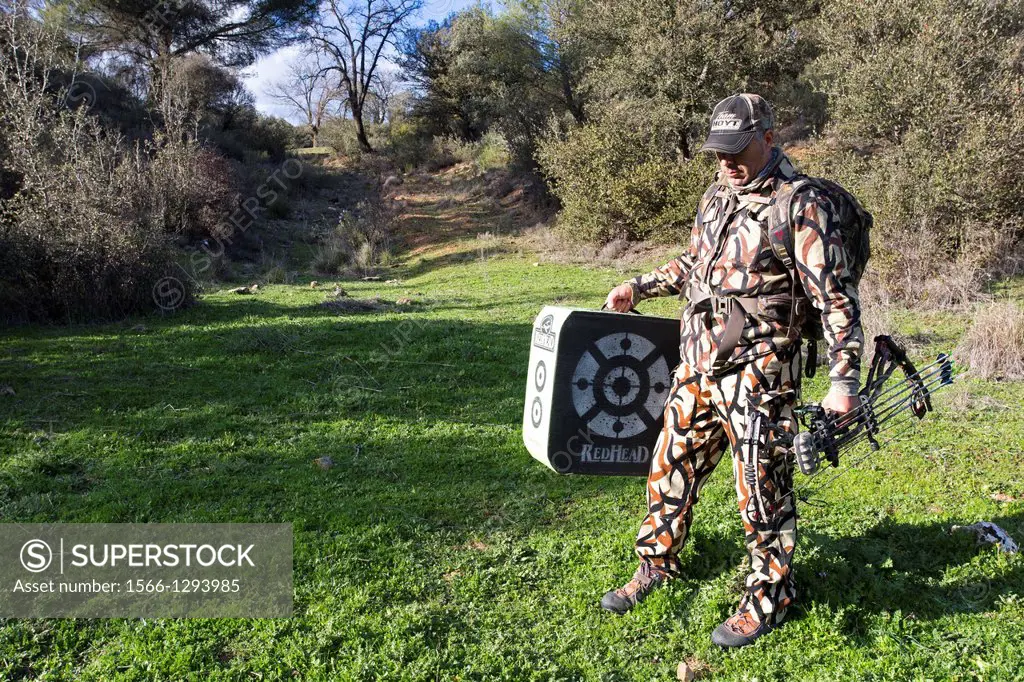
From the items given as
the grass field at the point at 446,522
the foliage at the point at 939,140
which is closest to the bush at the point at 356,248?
the grass field at the point at 446,522

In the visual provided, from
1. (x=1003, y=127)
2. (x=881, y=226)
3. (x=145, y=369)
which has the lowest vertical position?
(x=145, y=369)

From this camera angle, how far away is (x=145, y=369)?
7.17 meters

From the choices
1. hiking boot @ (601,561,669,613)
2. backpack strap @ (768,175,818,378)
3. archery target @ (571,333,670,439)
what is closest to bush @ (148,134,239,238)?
archery target @ (571,333,670,439)

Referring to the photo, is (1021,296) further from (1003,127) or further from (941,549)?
(941,549)

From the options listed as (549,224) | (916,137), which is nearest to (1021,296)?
(916,137)

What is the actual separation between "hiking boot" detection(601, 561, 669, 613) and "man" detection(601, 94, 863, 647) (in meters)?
0.33

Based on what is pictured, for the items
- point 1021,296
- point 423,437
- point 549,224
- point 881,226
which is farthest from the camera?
point 549,224

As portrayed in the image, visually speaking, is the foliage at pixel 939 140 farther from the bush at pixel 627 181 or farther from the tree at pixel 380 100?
the tree at pixel 380 100

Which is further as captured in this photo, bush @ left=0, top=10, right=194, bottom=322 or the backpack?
bush @ left=0, top=10, right=194, bottom=322

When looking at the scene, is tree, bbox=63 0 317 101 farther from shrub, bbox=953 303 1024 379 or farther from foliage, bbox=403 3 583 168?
shrub, bbox=953 303 1024 379

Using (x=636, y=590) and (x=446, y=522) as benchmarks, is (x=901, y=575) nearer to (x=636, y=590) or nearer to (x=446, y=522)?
(x=636, y=590)

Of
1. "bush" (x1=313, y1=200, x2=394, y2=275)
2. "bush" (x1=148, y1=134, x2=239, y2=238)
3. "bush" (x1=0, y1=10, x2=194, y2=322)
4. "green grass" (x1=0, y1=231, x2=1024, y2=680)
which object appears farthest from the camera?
"bush" (x1=313, y1=200, x2=394, y2=275)

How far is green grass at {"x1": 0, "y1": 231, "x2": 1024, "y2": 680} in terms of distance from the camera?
9.15ft

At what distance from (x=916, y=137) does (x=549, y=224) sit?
11.3 meters
